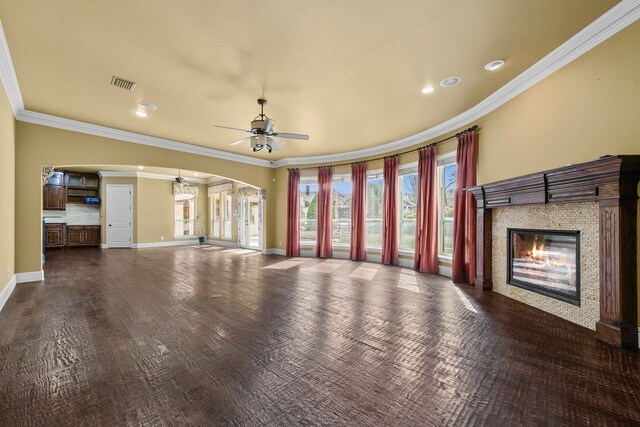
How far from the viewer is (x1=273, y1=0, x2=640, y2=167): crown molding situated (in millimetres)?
2479

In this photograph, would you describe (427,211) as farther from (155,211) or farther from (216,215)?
(155,211)

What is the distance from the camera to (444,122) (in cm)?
519

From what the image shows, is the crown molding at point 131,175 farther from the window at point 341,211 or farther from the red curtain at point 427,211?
the red curtain at point 427,211

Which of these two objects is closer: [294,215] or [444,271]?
[444,271]

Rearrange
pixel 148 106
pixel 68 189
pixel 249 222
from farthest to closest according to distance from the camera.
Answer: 1. pixel 249 222
2. pixel 68 189
3. pixel 148 106

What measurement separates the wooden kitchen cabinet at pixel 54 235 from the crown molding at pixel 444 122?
264 inches

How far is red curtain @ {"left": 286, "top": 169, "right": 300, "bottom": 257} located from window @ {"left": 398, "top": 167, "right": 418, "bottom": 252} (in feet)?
10.2

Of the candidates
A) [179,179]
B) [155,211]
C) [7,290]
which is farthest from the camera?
[155,211]

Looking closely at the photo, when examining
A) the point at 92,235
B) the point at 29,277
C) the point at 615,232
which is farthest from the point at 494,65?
the point at 92,235

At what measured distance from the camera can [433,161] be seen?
222 inches

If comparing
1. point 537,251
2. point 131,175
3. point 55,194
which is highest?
point 131,175

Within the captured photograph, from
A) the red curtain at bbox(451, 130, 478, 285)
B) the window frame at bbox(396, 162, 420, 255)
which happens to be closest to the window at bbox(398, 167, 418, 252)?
the window frame at bbox(396, 162, 420, 255)

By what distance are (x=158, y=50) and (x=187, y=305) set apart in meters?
3.09

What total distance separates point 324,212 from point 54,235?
9.75m
